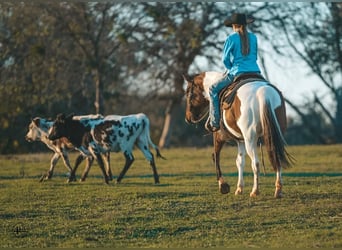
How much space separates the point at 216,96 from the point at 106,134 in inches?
169

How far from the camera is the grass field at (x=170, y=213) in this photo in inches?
386

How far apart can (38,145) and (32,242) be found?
26505 mm

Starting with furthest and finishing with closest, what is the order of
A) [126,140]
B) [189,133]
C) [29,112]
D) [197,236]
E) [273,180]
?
1. [189,133]
2. [29,112]
3. [126,140]
4. [273,180]
5. [197,236]

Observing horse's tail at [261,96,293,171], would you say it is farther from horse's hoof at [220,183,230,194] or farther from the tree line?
the tree line

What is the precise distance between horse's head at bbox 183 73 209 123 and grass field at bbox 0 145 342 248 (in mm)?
1421

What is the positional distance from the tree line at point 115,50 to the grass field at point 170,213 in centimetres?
1759

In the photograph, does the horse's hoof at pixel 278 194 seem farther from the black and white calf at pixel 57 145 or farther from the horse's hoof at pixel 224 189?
the black and white calf at pixel 57 145

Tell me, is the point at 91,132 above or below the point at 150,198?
above

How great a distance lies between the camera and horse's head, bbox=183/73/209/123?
1456 centimetres

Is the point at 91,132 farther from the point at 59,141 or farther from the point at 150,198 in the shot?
the point at 150,198

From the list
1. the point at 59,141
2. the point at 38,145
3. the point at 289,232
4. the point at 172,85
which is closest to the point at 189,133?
the point at 172,85

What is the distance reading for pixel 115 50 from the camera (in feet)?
120

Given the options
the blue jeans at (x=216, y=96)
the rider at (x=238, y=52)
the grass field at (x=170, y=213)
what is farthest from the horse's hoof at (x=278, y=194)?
the rider at (x=238, y=52)

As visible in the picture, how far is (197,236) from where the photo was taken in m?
9.91
